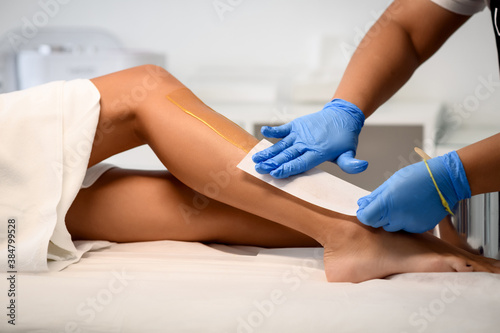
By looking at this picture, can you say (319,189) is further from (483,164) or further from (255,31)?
(255,31)

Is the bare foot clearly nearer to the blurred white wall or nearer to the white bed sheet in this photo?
the white bed sheet

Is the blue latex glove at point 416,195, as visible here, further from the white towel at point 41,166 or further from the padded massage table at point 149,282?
the white towel at point 41,166

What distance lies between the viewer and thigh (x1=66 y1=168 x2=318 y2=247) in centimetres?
97

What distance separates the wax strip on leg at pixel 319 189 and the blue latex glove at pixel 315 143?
0.05ft

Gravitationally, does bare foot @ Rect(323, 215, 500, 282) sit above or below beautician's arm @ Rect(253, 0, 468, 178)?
below

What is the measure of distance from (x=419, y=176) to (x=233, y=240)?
16.3 inches

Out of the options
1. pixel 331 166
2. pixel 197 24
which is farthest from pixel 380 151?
pixel 197 24

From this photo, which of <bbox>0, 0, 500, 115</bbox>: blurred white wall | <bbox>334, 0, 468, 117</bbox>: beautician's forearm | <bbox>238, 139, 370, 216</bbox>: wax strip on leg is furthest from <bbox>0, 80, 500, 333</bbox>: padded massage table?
<bbox>0, 0, 500, 115</bbox>: blurred white wall

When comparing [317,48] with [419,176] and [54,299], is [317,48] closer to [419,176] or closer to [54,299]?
[419,176]

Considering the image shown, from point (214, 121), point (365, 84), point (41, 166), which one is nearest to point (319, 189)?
point (214, 121)

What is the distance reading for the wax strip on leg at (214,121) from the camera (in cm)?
87

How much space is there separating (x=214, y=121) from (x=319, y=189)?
9.2 inches

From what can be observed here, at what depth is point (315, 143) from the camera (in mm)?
921

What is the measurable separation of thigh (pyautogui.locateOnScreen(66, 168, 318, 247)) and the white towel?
113mm
